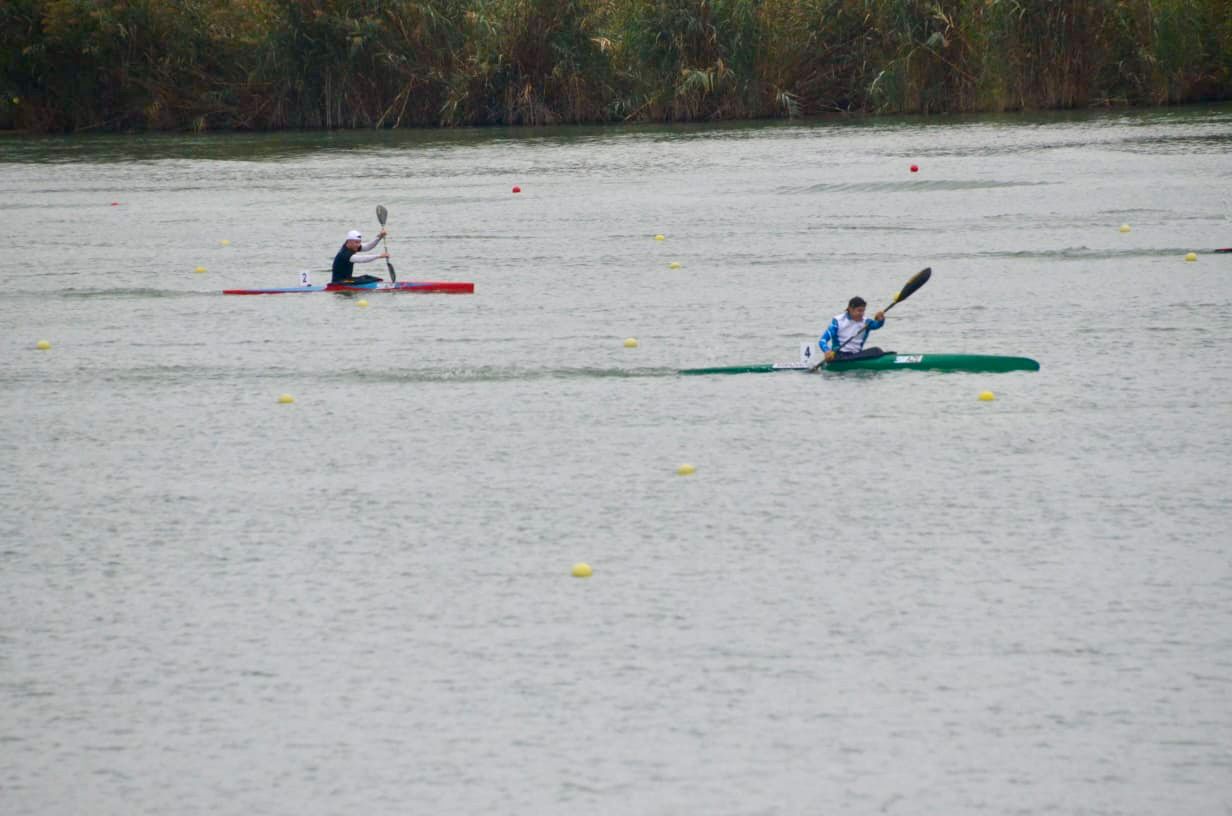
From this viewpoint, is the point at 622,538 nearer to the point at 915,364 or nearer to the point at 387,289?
the point at 915,364

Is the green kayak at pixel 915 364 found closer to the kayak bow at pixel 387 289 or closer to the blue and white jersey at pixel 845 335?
the blue and white jersey at pixel 845 335

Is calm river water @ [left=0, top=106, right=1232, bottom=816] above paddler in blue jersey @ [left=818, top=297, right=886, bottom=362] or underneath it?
underneath

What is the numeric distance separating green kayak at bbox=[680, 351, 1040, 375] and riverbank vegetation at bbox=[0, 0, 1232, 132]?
105 feet

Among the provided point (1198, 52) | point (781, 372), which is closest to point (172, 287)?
point (781, 372)

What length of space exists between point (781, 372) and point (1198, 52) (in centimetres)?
3606

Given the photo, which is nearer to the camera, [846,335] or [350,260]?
[846,335]

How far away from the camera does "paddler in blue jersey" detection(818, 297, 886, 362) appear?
17.3 metres

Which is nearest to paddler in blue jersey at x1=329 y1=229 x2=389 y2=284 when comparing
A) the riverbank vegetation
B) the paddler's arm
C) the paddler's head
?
the paddler's arm

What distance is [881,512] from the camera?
42.3ft

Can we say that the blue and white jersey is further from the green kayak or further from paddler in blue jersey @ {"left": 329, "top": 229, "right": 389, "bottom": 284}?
paddler in blue jersey @ {"left": 329, "top": 229, "right": 389, "bottom": 284}

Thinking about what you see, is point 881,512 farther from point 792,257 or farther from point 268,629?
point 792,257

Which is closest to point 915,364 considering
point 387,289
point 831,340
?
point 831,340

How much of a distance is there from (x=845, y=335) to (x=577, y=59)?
1447 inches

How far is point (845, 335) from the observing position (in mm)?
17453
